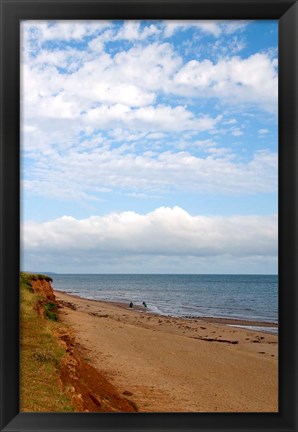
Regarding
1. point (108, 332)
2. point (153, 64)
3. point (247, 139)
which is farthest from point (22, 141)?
point (108, 332)

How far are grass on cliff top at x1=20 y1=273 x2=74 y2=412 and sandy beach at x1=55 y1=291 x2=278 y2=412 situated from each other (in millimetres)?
1227

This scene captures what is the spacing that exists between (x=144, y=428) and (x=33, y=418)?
42 cm

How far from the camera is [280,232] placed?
1.57 m

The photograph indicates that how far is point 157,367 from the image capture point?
21.1 feet

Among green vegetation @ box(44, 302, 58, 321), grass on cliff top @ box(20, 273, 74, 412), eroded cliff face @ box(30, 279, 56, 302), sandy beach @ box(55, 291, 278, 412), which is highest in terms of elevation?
grass on cliff top @ box(20, 273, 74, 412)

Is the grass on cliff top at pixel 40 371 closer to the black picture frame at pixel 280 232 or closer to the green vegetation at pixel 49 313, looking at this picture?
the black picture frame at pixel 280 232

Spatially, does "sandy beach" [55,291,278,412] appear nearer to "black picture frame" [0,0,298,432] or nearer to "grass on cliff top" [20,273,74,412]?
"grass on cliff top" [20,273,74,412]

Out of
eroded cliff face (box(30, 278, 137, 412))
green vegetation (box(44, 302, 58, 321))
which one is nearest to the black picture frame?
eroded cliff face (box(30, 278, 137, 412))

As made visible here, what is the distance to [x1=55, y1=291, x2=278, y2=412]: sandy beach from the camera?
4910mm

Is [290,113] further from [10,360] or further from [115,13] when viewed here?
[10,360]

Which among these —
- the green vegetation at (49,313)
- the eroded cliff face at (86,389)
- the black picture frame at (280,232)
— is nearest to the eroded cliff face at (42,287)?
the green vegetation at (49,313)

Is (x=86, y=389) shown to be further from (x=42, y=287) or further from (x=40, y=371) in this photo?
(x=42, y=287)

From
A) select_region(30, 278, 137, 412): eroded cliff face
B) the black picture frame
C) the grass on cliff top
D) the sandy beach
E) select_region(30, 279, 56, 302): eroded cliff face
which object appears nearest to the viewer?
the black picture frame

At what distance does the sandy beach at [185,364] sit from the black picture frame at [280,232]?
2.85 m
